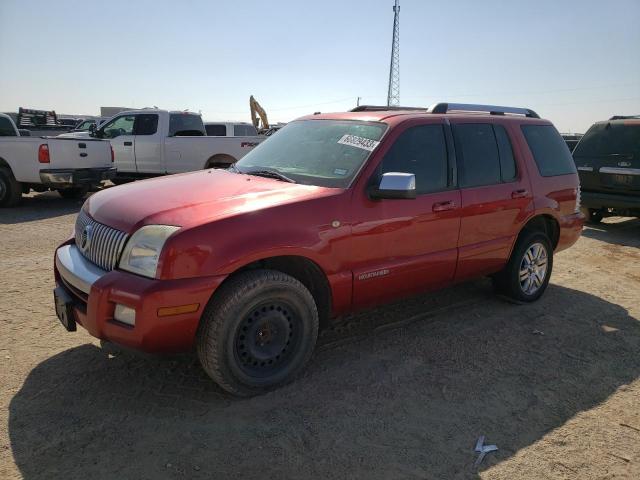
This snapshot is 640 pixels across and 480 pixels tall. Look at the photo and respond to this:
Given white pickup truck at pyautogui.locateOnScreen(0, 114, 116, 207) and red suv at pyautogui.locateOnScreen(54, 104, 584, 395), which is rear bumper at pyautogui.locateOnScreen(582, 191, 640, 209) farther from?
white pickup truck at pyautogui.locateOnScreen(0, 114, 116, 207)

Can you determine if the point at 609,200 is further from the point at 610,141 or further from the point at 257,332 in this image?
the point at 257,332

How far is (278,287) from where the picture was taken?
3.06 m

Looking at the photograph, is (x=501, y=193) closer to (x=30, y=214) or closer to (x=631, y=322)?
(x=631, y=322)

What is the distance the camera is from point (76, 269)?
3082mm

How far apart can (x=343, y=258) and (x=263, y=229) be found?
2.19 ft

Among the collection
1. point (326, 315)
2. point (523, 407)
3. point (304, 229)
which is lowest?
point (523, 407)

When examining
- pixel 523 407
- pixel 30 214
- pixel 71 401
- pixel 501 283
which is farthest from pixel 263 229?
pixel 30 214

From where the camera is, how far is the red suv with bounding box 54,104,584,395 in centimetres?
278

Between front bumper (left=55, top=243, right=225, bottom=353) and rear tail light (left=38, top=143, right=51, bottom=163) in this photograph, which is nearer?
front bumper (left=55, top=243, right=225, bottom=353)

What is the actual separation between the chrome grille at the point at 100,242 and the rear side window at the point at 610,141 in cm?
857

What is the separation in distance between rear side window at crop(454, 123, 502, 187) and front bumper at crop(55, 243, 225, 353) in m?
2.39

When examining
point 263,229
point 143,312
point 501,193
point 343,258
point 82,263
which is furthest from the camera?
point 501,193

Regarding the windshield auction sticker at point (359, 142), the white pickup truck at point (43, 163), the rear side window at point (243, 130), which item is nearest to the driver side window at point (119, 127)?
the white pickup truck at point (43, 163)

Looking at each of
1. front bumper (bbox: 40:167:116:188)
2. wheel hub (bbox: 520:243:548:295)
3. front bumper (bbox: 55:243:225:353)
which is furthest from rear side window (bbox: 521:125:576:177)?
front bumper (bbox: 40:167:116:188)
